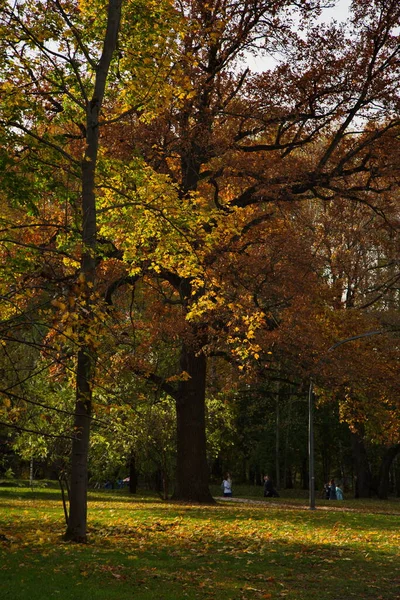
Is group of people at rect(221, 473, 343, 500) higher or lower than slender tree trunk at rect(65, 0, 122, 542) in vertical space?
lower

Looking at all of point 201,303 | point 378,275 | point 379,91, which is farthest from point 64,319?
point 378,275

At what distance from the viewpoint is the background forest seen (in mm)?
13273

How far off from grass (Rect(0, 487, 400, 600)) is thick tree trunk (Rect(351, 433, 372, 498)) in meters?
25.1

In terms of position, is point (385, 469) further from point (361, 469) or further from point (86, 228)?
point (86, 228)

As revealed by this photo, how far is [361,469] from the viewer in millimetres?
44406

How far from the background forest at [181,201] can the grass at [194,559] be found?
4.73 ft

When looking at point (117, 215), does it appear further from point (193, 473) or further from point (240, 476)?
point (240, 476)

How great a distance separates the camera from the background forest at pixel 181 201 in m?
13.3

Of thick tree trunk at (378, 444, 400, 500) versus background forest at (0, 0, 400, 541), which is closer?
background forest at (0, 0, 400, 541)

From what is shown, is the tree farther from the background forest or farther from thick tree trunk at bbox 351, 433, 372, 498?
thick tree trunk at bbox 351, 433, 372, 498

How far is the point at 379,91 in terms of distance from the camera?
71.2 ft

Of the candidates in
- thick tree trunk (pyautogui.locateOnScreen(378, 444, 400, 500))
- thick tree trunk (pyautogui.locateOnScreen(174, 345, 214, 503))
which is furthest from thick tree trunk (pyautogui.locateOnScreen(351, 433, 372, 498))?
thick tree trunk (pyautogui.locateOnScreen(174, 345, 214, 503))

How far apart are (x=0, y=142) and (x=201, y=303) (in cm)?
924

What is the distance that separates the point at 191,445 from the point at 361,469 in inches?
844
